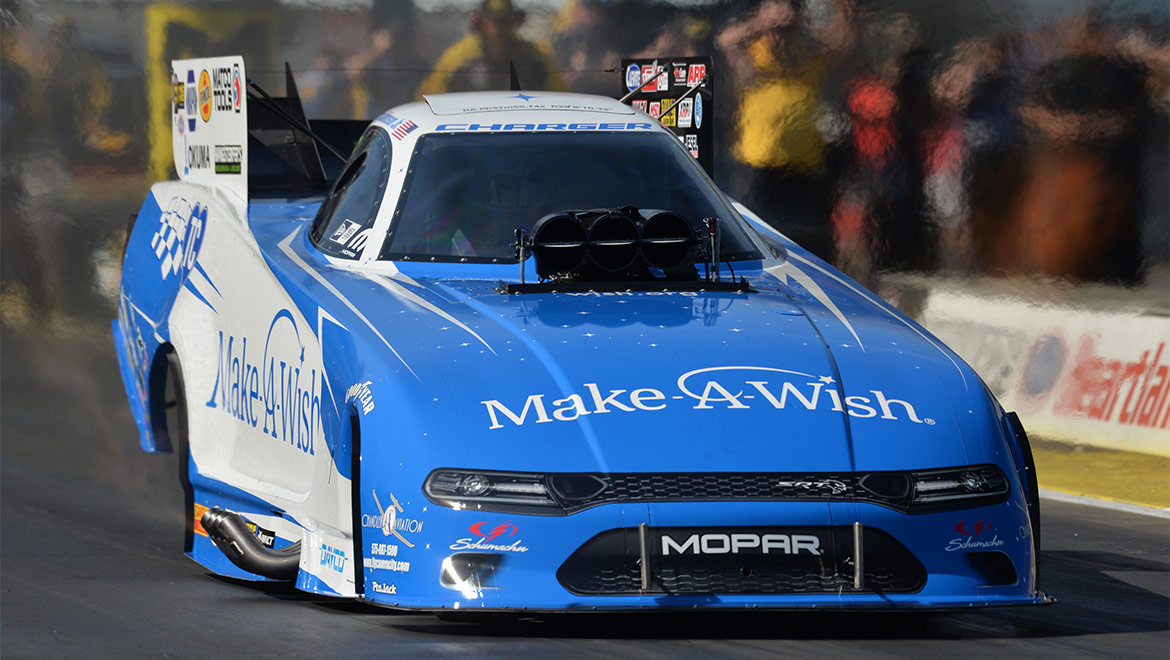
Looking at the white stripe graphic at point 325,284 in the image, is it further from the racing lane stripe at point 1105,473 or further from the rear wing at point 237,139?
the racing lane stripe at point 1105,473

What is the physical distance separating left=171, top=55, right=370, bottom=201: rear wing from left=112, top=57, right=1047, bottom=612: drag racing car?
3.81 feet

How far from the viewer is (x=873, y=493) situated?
389cm

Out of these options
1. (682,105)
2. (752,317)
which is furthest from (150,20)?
(752,317)

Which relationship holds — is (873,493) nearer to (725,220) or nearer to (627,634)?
(627,634)

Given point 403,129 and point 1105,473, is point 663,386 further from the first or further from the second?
point 1105,473

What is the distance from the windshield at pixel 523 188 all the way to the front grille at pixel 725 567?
1594 mm

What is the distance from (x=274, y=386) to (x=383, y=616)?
0.90 meters

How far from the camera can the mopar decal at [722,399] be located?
3965mm

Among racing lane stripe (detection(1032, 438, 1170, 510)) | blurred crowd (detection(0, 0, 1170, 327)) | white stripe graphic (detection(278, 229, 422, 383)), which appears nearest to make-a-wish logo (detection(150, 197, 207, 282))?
white stripe graphic (detection(278, 229, 422, 383))

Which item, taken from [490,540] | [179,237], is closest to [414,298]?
[490,540]

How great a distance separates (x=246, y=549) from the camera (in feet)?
15.8

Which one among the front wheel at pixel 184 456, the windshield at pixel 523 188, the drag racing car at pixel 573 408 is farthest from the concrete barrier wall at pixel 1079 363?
the front wheel at pixel 184 456

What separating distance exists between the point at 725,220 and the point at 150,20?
972 centimetres

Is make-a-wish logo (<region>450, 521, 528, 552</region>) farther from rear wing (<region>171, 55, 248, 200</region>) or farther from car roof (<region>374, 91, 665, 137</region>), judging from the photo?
rear wing (<region>171, 55, 248, 200</region>)
